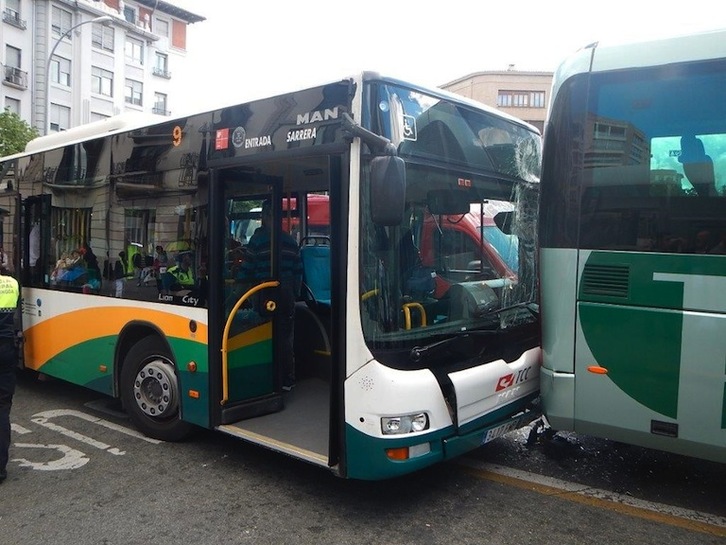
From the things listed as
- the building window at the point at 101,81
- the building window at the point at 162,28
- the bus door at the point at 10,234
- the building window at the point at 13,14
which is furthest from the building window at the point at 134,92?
the bus door at the point at 10,234

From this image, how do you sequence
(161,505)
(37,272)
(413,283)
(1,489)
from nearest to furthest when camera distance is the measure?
(413,283)
(161,505)
(1,489)
(37,272)

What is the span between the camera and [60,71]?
137 feet

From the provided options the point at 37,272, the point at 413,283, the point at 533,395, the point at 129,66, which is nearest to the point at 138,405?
the point at 37,272

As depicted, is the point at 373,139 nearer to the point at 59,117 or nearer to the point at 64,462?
the point at 64,462

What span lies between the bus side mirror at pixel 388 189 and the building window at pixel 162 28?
56286mm

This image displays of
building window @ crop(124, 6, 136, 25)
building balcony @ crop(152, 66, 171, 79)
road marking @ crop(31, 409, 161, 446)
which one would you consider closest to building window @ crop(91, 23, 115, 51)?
building balcony @ crop(152, 66, 171, 79)

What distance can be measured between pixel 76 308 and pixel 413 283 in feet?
13.0

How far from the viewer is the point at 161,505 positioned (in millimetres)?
4176

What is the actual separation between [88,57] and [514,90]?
3447 centimetres

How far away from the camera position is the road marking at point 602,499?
13.0ft

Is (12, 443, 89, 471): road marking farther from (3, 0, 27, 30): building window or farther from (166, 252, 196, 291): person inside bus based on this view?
(3, 0, 27, 30): building window

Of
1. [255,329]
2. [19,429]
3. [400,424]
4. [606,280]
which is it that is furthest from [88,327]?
[606,280]

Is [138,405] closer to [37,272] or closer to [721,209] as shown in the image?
[37,272]

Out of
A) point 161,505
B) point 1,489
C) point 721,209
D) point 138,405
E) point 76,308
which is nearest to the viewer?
point 721,209
